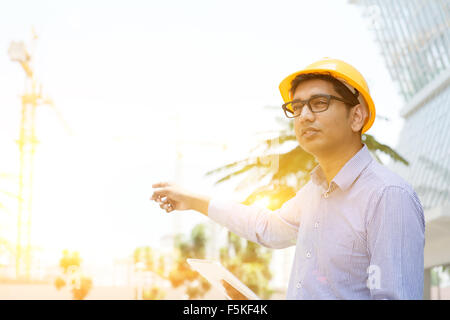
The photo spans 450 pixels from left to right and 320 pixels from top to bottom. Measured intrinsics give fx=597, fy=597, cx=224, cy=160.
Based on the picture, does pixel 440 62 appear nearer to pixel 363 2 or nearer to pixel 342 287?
pixel 363 2

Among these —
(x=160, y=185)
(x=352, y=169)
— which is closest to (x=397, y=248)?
(x=352, y=169)

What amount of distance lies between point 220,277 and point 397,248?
585 mm

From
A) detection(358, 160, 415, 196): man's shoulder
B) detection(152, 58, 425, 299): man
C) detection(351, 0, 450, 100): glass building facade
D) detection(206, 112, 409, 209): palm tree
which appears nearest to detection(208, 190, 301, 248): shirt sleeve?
detection(152, 58, 425, 299): man

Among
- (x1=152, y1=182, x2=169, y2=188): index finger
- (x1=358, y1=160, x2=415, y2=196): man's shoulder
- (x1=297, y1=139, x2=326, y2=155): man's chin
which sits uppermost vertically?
(x1=297, y1=139, x2=326, y2=155): man's chin

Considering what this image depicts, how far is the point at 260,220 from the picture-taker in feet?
8.59

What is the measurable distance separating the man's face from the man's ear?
0.03 meters

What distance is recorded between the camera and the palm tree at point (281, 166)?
1494cm

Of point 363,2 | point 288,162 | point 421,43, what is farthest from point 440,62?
point 288,162

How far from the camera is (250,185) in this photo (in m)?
16.1

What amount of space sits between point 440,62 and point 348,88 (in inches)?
1242

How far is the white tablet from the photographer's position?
1871 millimetres

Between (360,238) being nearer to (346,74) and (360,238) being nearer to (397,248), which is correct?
(397,248)

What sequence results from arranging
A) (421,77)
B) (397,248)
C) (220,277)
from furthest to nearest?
(421,77) < (220,277) < (397,248)

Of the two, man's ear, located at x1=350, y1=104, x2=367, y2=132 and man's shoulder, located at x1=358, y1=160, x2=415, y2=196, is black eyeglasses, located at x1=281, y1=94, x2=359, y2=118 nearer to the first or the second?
man's ear, located at x1=350, y1=104, x2=367, y2=132
